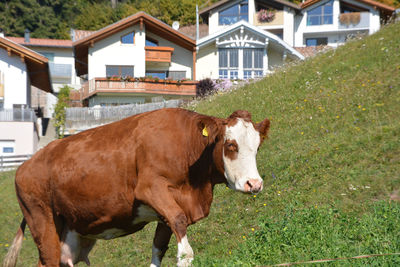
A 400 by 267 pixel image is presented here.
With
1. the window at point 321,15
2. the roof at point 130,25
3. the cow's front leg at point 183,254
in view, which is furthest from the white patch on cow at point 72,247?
the window at point 321,15

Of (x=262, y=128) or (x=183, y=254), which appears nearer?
(x=183, y=254)

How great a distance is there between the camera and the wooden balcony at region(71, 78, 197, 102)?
1681 inches

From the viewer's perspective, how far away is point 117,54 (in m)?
46.8

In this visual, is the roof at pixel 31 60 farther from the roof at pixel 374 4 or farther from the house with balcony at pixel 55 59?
the roof at pixel 374 4

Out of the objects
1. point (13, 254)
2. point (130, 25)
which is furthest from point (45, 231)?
point (130, 25)

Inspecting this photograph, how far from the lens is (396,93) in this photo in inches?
592

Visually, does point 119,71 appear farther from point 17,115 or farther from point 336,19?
point 336,19

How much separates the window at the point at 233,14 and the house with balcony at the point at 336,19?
687cm

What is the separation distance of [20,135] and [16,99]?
11.6 ft

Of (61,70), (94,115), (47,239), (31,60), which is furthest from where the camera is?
(61,70)

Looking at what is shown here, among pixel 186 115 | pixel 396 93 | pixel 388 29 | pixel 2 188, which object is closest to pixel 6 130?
pixel 2 188

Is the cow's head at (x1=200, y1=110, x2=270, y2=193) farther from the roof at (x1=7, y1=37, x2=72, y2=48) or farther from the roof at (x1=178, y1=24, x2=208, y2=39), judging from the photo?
the roof at (x1=7, y1=37, x2=72, y2=48)

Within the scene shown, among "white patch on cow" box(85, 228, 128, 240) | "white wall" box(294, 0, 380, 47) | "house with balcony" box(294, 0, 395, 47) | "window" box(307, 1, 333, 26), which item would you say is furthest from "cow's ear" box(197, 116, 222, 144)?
"window" box(307, 1, 333, 26)

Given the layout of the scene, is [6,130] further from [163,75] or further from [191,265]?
[191,265]
